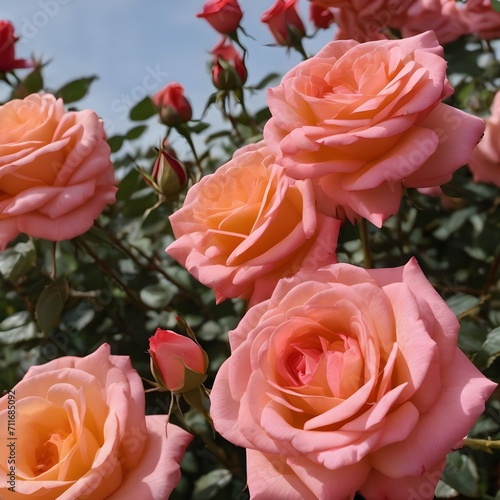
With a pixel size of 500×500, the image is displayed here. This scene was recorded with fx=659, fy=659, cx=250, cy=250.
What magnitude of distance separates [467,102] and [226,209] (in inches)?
41.6

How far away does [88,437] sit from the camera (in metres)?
0.77

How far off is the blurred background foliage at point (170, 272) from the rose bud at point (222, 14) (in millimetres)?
130

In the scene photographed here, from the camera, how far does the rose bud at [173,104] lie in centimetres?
122

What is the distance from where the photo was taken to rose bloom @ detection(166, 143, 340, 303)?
753mm

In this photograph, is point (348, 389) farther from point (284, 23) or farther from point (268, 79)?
point (268, 79)

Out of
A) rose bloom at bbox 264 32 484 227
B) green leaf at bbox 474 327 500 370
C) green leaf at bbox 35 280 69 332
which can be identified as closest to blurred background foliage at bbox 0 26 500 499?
green leaf at bbox 35 280 69 332

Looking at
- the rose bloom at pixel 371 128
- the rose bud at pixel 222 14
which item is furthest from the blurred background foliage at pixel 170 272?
the rose bloom at pixel 371 128

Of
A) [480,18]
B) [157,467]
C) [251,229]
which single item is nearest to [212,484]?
[157,467]

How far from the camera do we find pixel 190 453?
1324 millimetres

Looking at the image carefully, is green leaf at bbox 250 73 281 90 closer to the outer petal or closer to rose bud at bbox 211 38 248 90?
rose bud at bbox 211 38 248 90

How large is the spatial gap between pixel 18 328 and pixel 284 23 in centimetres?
83

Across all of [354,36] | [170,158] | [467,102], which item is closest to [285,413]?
[170,158]

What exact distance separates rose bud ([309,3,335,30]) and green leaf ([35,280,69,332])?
79 cm

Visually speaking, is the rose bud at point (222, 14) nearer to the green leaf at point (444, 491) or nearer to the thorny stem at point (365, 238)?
the thorny stem at point (365, 238)
